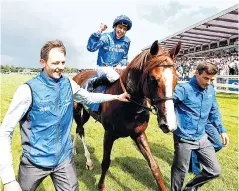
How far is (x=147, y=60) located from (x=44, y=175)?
5.78 ft

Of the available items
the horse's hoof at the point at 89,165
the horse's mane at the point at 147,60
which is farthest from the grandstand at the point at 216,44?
the horse's mane at the point at 147,60

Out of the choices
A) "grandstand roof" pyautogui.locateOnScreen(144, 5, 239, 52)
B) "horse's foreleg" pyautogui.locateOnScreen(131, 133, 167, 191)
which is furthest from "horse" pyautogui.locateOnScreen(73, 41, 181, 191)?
"grandstand roof" pyautogui.locateOnScreen(144, 5, 239, 52)

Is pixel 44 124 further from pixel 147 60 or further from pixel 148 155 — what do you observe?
pixel 148 155

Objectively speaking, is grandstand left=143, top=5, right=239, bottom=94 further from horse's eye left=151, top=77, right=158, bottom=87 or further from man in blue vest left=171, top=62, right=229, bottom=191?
horse's eye left=151, top=77, right=158, bottom=87

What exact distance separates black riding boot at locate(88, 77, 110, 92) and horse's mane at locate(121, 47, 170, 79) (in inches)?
34.2

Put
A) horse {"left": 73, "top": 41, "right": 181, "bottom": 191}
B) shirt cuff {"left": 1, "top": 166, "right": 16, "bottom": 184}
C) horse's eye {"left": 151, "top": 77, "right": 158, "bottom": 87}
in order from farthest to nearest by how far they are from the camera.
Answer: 1. horse's eye {"left": 151, "top": 77, "right": 158, "bottom": 87}
2. horse {"left": 73, "top": 41, "right": 181, "bottom": 191}
3. shirt cuff {"left": 1, "top": 166, "right": 16, "bottom": 184}

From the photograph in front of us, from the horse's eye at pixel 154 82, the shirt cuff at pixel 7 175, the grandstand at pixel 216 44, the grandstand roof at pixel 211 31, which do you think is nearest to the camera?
the shirt cuff at pixel 7 175

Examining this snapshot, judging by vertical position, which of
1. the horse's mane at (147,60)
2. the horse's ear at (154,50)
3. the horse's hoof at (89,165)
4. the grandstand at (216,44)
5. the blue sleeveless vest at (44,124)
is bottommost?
the horse's hoof at (89,165)

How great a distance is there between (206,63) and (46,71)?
215cm

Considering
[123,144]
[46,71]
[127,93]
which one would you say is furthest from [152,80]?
[123,144]

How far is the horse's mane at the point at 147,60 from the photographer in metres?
3.02

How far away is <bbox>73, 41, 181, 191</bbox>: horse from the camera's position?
281cm

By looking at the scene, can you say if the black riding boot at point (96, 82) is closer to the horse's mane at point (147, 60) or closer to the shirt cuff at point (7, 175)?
the horse's mane at point (147, 60)

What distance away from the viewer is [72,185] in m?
2.51
